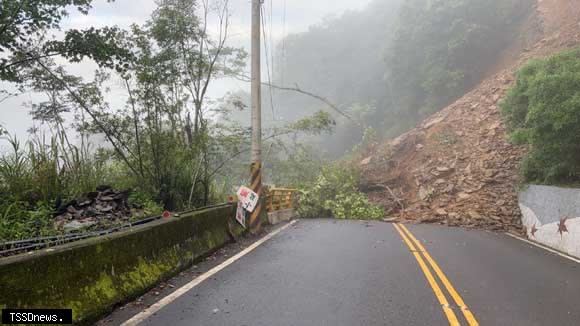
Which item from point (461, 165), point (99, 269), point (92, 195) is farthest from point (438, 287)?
point (461, 165)

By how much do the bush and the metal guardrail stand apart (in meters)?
7.88

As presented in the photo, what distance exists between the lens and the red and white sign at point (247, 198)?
36.2 ft

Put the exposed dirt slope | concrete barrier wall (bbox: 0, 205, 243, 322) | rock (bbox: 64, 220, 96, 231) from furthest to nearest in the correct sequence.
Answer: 1. the exposed dirt slope
2. rock (bbox: 64, 220, 96, 231)
3. concrete barrier wall (bbox: 0, 205, 243, 322)

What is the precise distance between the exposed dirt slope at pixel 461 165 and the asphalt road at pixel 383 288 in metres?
6.34

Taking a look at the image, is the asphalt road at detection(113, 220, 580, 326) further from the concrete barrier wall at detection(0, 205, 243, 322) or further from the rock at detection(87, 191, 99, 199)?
the rock at detection(87, 191, 99, 199)

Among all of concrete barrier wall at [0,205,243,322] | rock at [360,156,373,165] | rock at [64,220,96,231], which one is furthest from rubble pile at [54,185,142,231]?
rock at [360,156,373,165]

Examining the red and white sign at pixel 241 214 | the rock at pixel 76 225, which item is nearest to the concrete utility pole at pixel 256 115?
the red and white sign at pixel 241 214

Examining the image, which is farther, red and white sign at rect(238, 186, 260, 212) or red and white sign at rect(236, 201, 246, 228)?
red and white sign at rect(238, 186, 260, 212)

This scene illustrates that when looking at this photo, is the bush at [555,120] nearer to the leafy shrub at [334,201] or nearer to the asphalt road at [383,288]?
the asphalt road at [383,288]

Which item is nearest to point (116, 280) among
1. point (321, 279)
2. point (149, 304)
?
point (149, 304)

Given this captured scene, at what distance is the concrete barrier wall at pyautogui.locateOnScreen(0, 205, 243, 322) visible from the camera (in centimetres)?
395

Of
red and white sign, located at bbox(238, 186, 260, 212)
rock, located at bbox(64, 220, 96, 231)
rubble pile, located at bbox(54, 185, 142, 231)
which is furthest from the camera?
red and white sign, located at bbox(238, 186, 260, 212)

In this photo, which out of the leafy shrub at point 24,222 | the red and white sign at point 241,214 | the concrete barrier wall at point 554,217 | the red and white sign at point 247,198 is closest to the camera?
the leafy shrub at point 24,222

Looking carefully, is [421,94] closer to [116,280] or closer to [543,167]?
[543,167]
